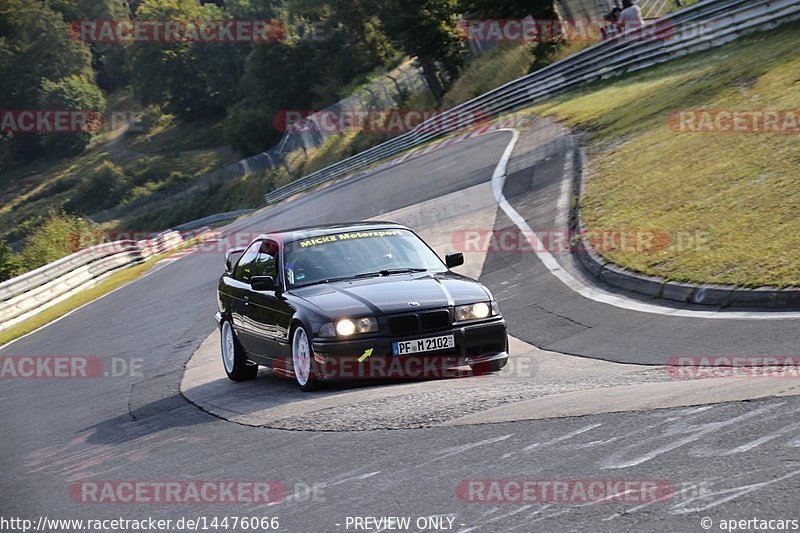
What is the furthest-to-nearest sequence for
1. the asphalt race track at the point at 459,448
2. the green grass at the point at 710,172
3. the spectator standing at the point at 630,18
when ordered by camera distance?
the spectator standing at the point at 630,18 < the green grass at the point at 710,172 < the asphalt race track at the point at 459,448

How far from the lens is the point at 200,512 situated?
5609mm

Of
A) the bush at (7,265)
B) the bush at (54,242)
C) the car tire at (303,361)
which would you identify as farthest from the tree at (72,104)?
the car tire at (303,361)

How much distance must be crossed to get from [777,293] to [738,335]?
1085 mm

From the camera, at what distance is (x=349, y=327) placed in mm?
8812

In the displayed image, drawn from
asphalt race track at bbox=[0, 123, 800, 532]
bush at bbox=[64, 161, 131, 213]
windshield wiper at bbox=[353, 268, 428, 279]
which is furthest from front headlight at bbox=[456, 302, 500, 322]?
bush at bbox=[64, 161, 131, 213]

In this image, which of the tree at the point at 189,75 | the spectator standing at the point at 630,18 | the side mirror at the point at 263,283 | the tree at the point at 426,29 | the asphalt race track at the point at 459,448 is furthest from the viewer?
the tree at the point at 189,75

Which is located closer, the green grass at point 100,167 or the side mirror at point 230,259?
the side mirror at point 230,259

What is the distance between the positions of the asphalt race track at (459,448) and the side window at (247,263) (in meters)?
1.44

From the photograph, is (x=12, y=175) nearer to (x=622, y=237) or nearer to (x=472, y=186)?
(x=472, y=186)

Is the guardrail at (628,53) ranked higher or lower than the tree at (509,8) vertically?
lower

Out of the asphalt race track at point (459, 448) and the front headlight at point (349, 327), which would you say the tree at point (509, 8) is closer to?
the asphalt race track at point (459, 448)

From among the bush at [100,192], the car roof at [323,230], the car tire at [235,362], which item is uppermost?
the car roof at [323,230]

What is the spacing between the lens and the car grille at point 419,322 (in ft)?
29.1

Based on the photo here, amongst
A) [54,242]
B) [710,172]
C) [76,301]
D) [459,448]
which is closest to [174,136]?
[54,242]
